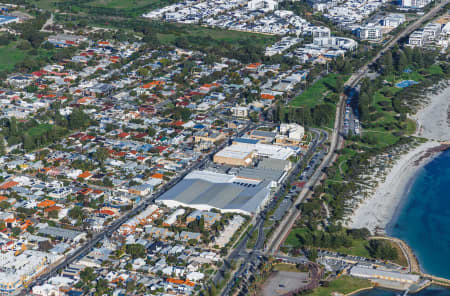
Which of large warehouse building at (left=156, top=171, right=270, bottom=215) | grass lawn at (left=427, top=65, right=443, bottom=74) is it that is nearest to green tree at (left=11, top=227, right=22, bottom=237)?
large warehouse building at (left=156, top=171, right=270, bottom=215)

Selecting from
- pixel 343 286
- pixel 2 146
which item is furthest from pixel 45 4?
pixel 343 286

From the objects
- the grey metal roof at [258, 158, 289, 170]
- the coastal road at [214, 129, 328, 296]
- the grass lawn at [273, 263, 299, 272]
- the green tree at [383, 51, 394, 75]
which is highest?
the green tree at [383, 51, 394, 75]

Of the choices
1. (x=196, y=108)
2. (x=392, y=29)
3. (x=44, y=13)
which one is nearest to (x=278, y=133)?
(x=196, y=108)

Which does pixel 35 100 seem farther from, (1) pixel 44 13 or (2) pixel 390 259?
(2) pixel 390 259

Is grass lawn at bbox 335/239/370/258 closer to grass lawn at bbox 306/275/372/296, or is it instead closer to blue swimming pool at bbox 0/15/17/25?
grass lawn at bbox 306/275/372/296

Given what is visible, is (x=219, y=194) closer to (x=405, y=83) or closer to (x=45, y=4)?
(x=405, y=83)

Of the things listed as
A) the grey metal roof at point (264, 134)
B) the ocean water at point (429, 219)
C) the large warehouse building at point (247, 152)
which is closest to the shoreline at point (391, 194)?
the ocean water at point (429, 219)

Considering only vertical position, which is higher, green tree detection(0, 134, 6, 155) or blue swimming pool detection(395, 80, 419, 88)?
blue swimming pool detection(395, 80, 419, 88)

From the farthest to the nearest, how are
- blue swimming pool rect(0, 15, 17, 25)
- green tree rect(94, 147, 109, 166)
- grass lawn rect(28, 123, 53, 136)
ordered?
blue swimming pool rect(0, 15, 17, 25)
grass lawn rect(28, 123, 53, 136)
green tree rect(94, 147, 109, 166)
